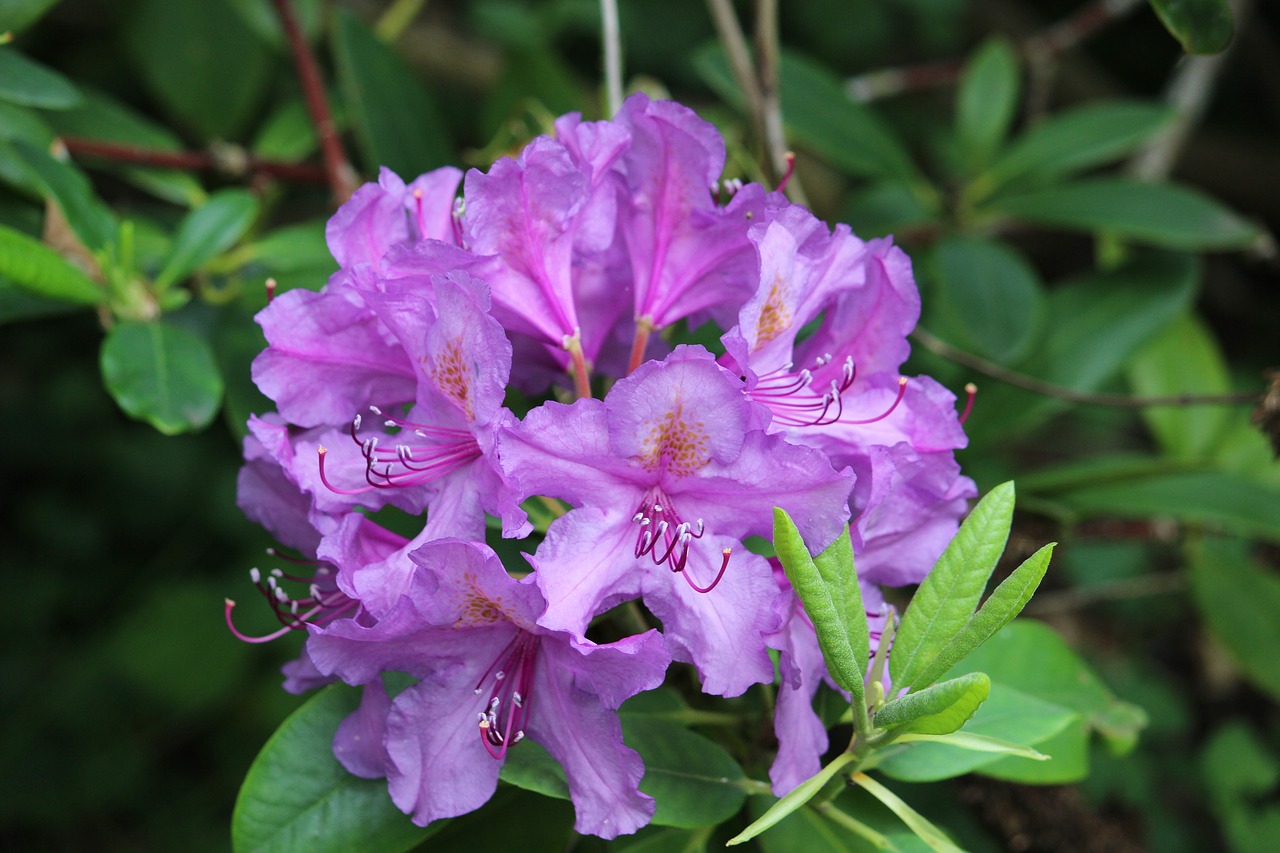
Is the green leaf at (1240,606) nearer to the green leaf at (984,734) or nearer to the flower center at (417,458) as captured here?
the green leaf at (984,734)

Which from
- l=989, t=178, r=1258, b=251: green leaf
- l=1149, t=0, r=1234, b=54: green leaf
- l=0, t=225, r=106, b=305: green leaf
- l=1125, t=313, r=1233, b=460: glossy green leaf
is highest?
l=1149, t=0, r=1234, b=54: green leaf

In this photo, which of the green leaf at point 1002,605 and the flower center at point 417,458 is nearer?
the green leaf at point 1002,605

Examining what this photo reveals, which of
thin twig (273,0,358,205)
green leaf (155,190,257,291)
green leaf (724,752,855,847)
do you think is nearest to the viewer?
green leaf (724,752,855,847)

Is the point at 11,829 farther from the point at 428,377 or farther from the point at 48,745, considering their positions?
the point at 428,377

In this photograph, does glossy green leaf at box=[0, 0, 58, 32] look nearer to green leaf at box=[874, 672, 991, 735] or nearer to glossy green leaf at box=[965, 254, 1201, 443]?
green leaf at box=[874, 672, 991, 735]

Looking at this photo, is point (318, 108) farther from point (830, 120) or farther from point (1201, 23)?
point (1201, 23)

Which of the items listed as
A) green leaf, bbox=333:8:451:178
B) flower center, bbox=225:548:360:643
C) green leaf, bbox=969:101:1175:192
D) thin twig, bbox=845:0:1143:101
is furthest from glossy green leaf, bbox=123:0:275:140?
green leaf, bbox=969:101:1175:192

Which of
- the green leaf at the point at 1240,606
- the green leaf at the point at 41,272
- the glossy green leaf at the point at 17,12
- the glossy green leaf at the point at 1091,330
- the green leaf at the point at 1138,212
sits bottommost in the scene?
the green leaf at the point at 1240,606

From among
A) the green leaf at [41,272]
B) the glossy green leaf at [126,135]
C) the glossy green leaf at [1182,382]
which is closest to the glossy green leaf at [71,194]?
the green leaf at [41,272]
